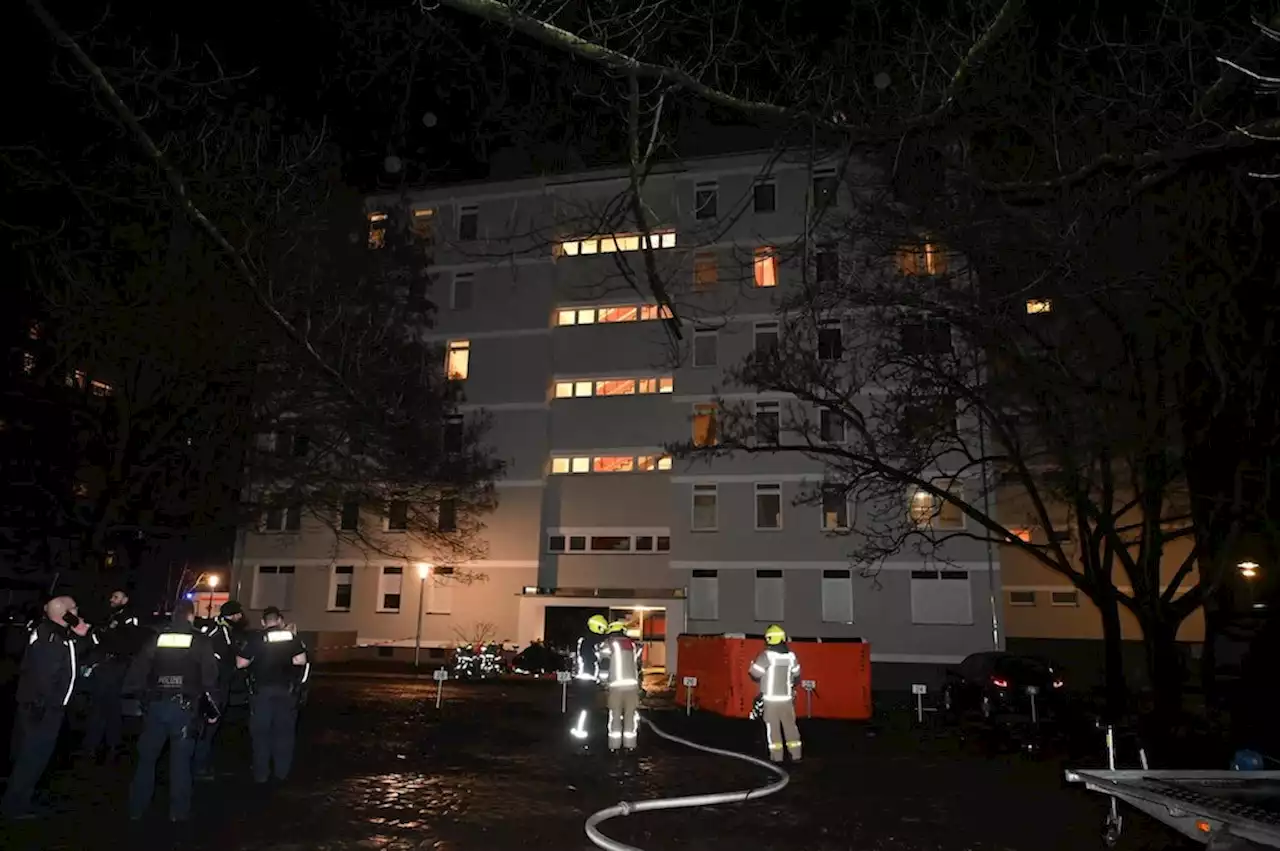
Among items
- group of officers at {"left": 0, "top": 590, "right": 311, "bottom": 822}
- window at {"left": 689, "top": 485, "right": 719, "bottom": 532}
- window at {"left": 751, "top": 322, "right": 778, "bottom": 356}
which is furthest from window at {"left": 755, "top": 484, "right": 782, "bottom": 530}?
group of officers at {"left": 0, "top": 590, "right": 311, "bottom": 822}

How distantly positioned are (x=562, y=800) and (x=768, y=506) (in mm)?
Result: 20560

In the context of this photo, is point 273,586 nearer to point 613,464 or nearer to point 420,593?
point 420,593

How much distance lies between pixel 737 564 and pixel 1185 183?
19.1 m

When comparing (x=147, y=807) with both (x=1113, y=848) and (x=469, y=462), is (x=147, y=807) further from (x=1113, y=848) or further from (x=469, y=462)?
(x=469, y=462)

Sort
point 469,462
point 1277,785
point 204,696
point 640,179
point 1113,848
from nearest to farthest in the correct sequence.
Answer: point 640,179
point 1277,785
point 1113,848
point 204,696
point 469,462

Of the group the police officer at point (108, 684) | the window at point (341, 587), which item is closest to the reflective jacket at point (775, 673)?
the police officer at point (108, 684)

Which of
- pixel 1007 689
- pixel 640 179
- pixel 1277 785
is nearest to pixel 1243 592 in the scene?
pixel 1007 689

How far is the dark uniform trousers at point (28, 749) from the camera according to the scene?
8.01 meters

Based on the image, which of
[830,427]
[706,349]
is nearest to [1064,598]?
[830,427]

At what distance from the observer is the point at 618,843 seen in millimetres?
7367

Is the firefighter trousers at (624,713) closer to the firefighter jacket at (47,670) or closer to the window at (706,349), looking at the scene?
the firefighter jacket at (47,670)

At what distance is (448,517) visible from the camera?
104 feet

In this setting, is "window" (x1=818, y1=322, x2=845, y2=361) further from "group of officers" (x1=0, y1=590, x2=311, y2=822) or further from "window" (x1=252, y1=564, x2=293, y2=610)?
"window" (x1=252, y1=564, x2=293, y2=610)

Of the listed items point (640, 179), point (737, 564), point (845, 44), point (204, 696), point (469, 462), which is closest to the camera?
point (640, 179)
